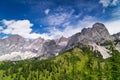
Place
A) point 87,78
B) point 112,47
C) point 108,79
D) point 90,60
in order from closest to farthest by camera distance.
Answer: point 112,47, point 108,79, point 90,60, point 87,78

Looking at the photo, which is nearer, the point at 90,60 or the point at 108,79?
the point at 108,79

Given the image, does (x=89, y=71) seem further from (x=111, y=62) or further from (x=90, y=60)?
(x=111, y=62)

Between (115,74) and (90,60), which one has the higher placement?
(90,60)

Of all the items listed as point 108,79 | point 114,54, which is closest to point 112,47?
point 114,54

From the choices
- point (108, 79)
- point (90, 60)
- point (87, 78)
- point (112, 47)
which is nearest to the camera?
point (112, 47)

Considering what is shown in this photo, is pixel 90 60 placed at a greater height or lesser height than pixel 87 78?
greater

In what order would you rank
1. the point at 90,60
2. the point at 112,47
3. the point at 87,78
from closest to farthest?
the point at 112,47
the point at 90,60
the point at 87,78

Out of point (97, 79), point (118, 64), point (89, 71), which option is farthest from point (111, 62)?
point (89, 71)

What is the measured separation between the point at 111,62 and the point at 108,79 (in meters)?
6.09

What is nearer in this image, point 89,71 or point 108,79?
point 108,79

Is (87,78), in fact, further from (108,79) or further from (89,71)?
(108,79)

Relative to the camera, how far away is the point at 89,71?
61781 mm

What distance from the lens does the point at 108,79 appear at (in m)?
50.7

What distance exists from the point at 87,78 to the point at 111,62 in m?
14.7
